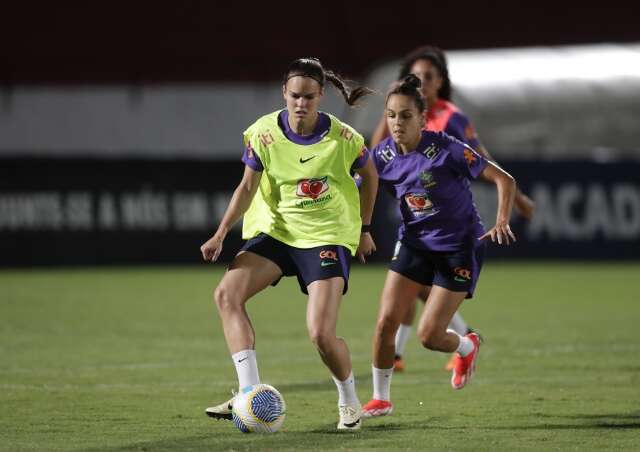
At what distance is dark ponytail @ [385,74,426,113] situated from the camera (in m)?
7.60

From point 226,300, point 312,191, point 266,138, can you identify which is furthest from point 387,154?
point 226,300

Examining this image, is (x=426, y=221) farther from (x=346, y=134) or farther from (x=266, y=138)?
(x=266, y=138)

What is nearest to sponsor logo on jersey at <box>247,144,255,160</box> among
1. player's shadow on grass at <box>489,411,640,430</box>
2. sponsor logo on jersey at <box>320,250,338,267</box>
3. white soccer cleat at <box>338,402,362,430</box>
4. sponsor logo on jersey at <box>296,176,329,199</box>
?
sponsor logo on jersey at <box>296,176,329,199</box>

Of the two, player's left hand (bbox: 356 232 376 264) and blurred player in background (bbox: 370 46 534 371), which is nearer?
player's left hand (bbox: 356 232 376 264)

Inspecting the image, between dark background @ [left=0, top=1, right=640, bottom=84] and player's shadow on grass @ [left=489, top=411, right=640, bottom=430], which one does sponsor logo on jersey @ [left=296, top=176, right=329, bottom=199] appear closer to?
player's shadow on grass @ [left=489, top=411, right=640, bottom=430]

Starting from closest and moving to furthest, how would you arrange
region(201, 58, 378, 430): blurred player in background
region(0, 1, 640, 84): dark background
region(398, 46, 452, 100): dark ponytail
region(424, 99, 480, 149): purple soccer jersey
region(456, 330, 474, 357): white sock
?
region(201, 58, 378, 430): blurred player in background → region(456, 330, 474, 357): white sock → region(424, 99, 480, 149): purple soccer jersey → region(398, 46, 452, 100): dark ponytail → region(0, 1, 640, 84): dark background

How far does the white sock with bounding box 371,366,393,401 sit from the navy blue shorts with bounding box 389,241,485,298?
1.95ft

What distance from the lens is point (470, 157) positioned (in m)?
7.76

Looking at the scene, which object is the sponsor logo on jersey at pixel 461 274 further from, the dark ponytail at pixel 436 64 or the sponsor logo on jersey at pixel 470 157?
the dark ponytail at pixel 436 64

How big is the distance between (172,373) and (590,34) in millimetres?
22653

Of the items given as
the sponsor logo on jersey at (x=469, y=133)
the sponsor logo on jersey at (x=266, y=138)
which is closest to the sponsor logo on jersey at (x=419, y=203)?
the sponsor logo on jersey at (x=266, y=138)

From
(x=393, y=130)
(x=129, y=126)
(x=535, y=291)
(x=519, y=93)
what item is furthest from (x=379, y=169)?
(x=129, y=126)

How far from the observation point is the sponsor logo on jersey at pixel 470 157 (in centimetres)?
774

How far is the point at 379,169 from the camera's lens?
7.89 metres
